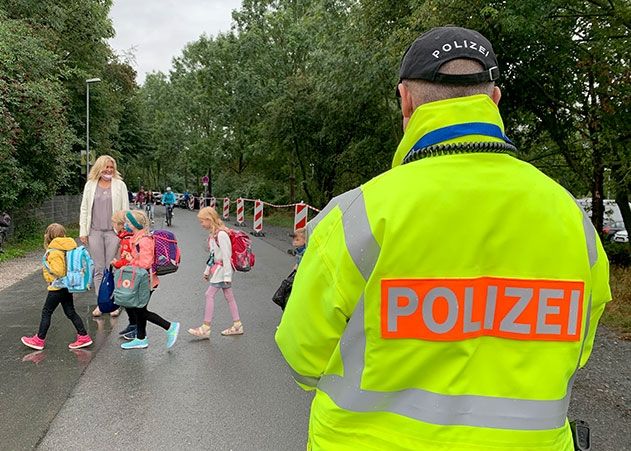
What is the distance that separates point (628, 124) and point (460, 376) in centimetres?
993

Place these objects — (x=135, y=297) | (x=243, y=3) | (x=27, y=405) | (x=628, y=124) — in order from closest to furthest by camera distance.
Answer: (x=27, y=405) < (x=135, y=297) < (x=628, y=124) < (x=243, y=3)

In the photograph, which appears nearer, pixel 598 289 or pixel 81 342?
pixel 598 289

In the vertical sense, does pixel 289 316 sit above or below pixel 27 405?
above

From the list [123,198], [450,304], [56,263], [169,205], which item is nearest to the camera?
[450,304]

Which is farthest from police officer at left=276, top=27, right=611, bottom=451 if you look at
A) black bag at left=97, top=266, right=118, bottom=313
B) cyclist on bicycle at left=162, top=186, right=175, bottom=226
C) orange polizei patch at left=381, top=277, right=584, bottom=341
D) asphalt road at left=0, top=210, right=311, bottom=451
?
cyclist on bicycle at left=162, top=186, right=175, bottom=226

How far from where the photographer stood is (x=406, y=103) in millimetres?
1509

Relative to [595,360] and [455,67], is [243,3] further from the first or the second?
[455,67]

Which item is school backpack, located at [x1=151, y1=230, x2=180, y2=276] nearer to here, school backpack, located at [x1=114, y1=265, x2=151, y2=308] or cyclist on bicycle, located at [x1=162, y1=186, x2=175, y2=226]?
school backpack, located at [x1=114, y1=265, x2=151, y2=308]

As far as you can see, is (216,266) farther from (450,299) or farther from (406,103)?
(450,299)

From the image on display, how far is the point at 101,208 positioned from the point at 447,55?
634 centimetres

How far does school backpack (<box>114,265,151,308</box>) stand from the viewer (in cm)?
566

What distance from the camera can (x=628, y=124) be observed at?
9539 millimetres


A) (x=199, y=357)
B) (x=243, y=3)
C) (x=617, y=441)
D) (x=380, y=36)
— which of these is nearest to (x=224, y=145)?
(x=243, y=3)

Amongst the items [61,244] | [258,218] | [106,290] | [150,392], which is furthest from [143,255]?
[258,218]
